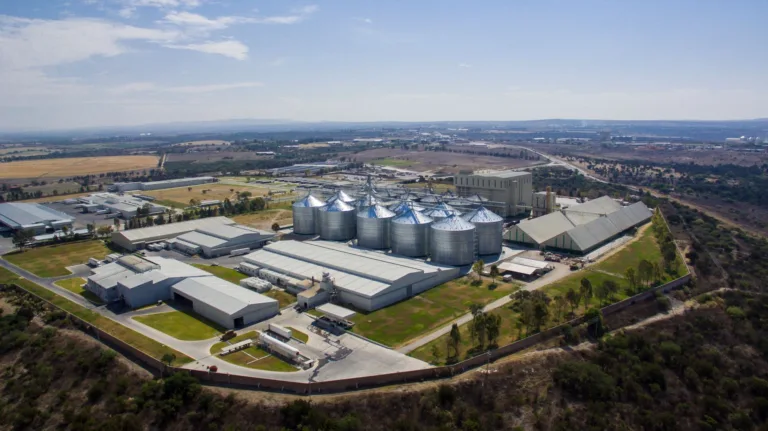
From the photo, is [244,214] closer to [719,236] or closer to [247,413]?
[247,413]

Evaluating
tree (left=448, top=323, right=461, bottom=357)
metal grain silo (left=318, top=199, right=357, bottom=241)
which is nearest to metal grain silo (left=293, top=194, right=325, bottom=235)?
metal grain silo (left=318, top=199, right=357, bottom=241)

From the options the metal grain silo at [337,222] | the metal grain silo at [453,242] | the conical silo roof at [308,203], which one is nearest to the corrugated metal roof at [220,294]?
the metal grain silo at [453,242]

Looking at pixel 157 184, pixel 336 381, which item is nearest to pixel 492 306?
pixel 336 381

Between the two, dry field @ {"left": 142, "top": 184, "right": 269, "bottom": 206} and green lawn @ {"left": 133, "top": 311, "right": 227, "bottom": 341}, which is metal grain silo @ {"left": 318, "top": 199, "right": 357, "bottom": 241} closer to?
green lawn @ {"left": 133, "top": 311, "right": 227, "bottom": 341}

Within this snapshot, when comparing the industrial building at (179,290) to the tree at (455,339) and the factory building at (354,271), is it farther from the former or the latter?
the tree at (455,339)

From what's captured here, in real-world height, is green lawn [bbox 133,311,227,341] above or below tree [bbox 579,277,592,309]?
below

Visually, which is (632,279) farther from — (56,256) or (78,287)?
(56,256)
